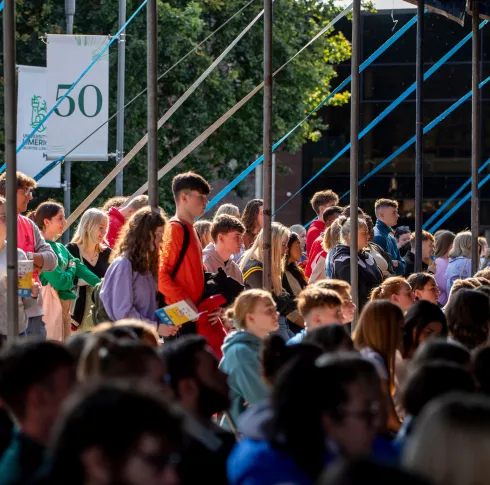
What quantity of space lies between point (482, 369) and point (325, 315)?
2323 mm

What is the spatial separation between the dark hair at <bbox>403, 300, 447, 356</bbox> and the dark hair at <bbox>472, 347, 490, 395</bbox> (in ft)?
6.04

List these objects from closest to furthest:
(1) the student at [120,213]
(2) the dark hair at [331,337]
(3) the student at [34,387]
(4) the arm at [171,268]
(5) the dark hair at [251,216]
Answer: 1. (3) the student at [34,387]
2. (2) the dark hair at [331,337]
3. (4) the arm at [171,268]
4. (1) the student at [120,213]
5. (5) the dark hair at [251,216]

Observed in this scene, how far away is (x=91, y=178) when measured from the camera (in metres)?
23.6

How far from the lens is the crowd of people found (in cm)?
269

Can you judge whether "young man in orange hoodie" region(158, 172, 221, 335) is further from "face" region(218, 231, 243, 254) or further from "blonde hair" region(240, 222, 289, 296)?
"blonde hair" region(240, 222, 289, 296)

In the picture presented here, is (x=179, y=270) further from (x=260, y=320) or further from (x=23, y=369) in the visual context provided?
(x=23, y=369)

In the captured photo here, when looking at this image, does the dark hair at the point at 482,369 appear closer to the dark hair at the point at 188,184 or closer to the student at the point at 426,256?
the dark hair at the point at 188,184

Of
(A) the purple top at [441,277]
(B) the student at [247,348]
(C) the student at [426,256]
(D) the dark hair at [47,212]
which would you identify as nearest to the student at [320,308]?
(B) the student at [247,348]

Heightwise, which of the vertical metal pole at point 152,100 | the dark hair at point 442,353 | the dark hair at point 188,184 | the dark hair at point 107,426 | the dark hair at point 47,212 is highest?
the vertical metal pole at point 152,100

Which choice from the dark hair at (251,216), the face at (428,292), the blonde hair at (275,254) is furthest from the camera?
the dark hair at (251,216)

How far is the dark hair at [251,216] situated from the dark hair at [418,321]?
13.7ft

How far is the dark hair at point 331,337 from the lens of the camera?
5.22m

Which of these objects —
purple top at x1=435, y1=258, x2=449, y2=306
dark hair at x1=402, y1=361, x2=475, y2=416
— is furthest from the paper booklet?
purple top at x1=435, y1=258, x2=449, y2=306

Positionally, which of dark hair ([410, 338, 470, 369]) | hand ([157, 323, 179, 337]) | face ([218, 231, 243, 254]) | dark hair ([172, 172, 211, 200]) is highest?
dark hair ([172, 172, 211, 200])
